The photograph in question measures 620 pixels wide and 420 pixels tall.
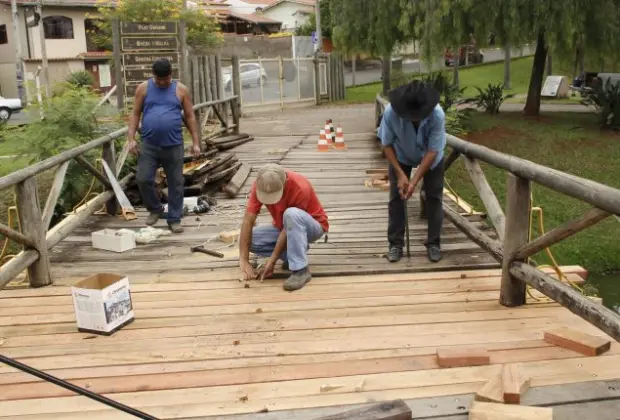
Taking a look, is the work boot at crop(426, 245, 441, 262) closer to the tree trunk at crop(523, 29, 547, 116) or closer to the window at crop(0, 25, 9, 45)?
the tree trunk at crop(523, 29, 547, 116)

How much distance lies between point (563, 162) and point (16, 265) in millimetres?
11916

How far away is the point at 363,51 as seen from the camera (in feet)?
52.6

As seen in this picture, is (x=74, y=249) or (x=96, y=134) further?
(x=96, y=134)

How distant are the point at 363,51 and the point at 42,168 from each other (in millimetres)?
12125

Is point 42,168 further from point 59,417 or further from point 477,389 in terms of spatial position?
point 477,389

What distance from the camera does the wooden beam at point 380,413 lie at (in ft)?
8.91

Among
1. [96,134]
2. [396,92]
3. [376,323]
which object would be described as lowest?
[376,323]

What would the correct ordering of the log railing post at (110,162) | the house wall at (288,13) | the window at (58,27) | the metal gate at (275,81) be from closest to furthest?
the log railing post at (110,162), the metal gate at (275,81), the window at (58,27), the house wall at (288,13)

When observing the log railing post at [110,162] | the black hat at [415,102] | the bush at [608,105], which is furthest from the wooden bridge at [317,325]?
the bush at [608,105]

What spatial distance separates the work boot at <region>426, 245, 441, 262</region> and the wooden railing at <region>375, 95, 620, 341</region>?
303mm

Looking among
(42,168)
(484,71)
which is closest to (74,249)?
(42,168)

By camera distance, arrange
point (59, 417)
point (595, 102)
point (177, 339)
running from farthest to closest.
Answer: point (595, 102) < point (177, 339) < point (59, 417)

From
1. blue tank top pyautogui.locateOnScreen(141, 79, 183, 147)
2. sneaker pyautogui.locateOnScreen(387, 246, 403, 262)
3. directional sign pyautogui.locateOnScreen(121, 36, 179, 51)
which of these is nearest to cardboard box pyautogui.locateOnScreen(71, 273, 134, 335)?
sneaker pyautogui.locateOnScreen(387, 246, 403, 262)

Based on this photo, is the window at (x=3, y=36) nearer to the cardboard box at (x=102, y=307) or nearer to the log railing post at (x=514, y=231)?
the cardboard box at (x=102, y=307)
